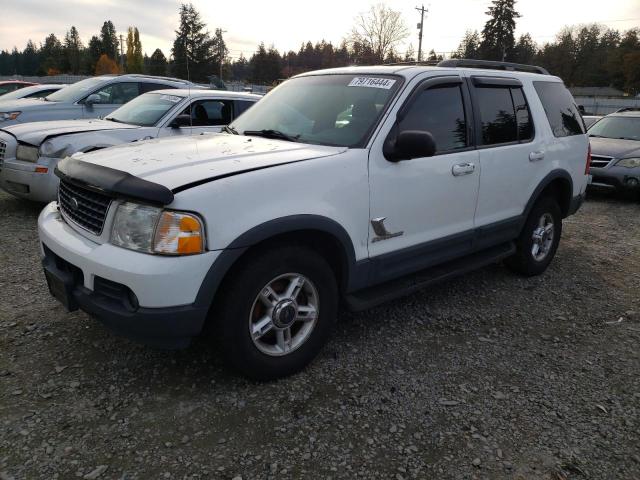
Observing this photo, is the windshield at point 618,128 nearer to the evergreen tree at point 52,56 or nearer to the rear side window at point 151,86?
the rear side window at point 151,86

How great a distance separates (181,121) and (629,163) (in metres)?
7.84

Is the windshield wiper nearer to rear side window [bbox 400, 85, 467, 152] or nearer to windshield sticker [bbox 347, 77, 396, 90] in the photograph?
windshield sticker [bbox 347, 77, 396, 90]

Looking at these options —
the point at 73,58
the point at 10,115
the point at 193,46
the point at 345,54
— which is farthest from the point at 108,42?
the point at 10,115

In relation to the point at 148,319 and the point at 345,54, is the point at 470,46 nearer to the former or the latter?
the point at 345,54

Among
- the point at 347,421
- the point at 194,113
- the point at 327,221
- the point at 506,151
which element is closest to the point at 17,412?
the point at 347,421

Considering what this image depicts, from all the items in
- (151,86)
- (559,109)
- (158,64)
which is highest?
(158,64)

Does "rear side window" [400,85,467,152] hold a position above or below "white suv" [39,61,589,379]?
above

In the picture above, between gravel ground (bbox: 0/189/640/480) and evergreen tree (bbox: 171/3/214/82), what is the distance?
68.4 meters

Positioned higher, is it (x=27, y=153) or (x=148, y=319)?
(x=27, y=153)

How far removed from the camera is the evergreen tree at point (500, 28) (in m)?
63.3

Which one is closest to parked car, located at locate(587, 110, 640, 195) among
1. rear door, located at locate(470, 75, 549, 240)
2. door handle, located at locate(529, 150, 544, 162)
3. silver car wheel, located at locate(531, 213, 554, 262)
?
silver car wheel, located at locate(531, 213, 554, 262)

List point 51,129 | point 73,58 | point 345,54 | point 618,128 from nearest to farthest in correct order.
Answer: point 51,129 → point 618,128 → point 345,54 → point 73,58

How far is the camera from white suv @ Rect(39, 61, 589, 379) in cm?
251

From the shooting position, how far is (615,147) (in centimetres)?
950
